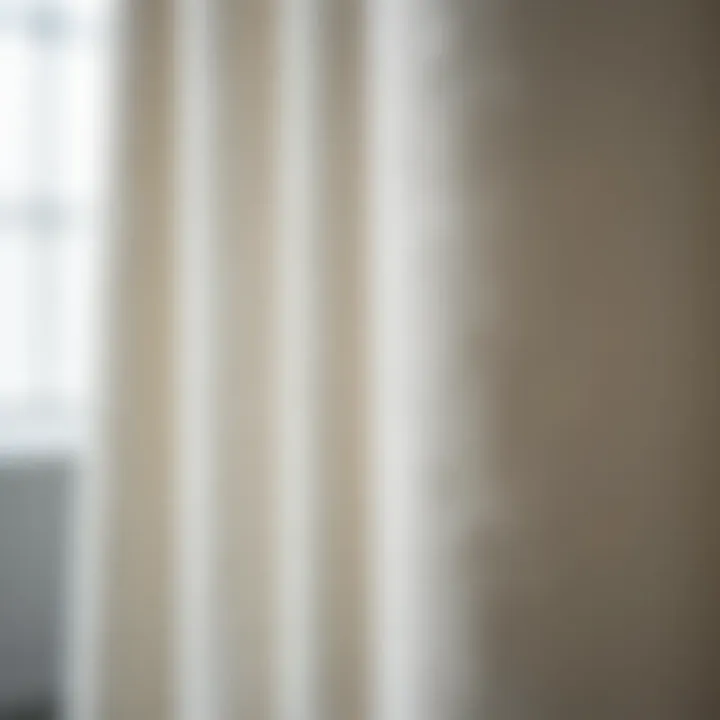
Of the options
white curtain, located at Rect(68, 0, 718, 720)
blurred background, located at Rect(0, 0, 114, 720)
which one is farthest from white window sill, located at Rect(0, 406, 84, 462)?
white curtain, located at Rect(68, 0, 718, 720)

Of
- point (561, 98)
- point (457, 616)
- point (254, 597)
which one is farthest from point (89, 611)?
point (561, 98)

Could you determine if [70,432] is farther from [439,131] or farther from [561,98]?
[561,98]

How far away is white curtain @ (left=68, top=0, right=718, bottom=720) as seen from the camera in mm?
802

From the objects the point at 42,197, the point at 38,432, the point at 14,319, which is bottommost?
the point at 38,432

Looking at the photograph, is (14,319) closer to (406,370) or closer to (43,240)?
(43,240)

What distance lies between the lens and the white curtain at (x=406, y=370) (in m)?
0.80

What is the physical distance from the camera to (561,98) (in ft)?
2.70

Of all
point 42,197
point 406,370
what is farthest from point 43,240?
point 406,370

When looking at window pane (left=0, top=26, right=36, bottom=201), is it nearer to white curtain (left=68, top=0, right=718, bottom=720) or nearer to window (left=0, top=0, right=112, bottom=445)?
window (left=0, top=0, right=112, bottom=445)

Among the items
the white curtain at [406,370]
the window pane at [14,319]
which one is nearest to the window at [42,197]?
the window pane at [14,319]

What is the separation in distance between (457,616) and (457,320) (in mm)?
273

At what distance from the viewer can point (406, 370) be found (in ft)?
2.67

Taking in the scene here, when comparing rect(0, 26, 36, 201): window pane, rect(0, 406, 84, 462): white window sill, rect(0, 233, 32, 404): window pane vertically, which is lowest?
rect(0, 406, 84, 462): white window sill

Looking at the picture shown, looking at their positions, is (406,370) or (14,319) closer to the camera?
(406,370)
